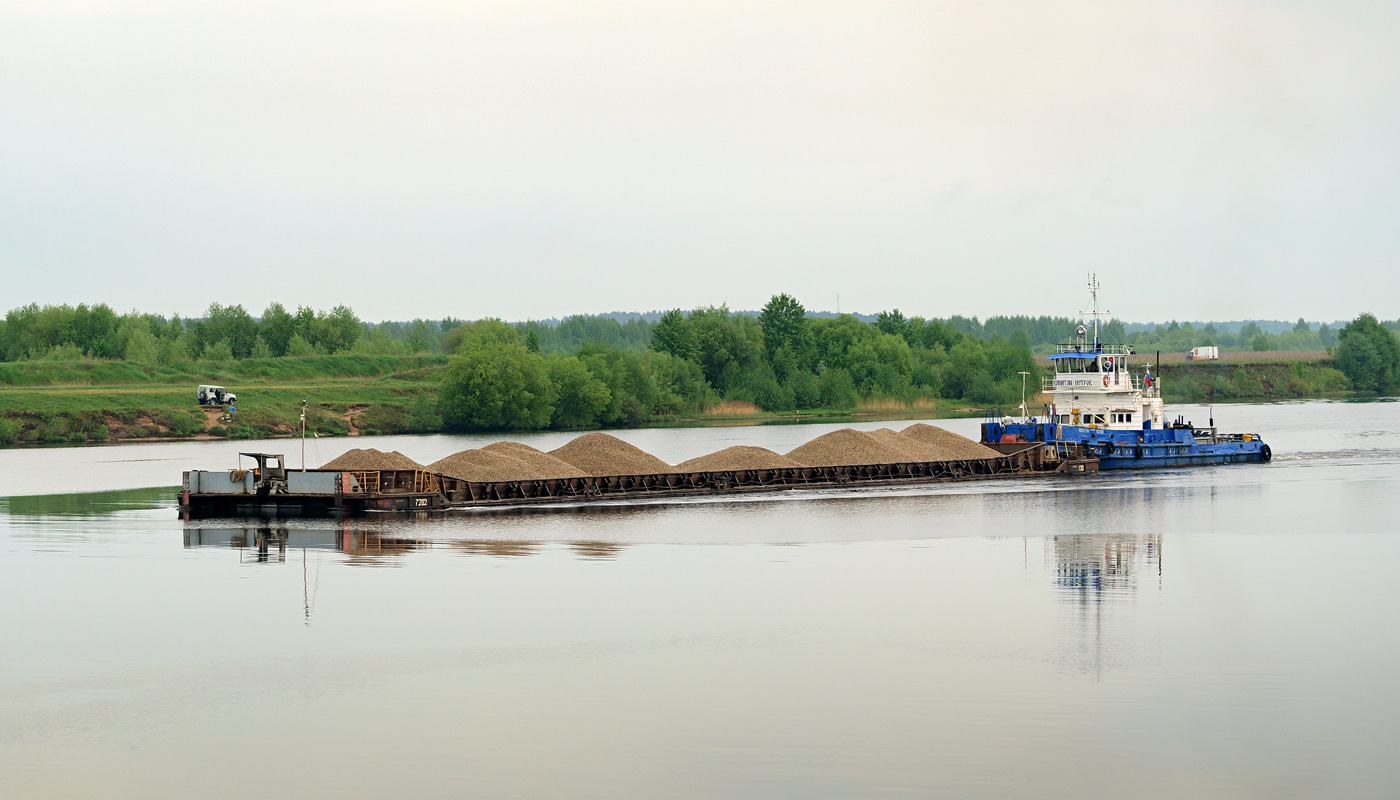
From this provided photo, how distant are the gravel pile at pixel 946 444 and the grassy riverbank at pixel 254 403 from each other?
5094cm

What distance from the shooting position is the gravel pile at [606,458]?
45906 millimetres

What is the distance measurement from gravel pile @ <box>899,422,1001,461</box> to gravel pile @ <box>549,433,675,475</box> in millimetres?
12094

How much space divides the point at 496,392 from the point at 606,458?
52.5 meters

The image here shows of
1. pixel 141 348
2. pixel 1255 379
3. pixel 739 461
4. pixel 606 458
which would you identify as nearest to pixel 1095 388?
pixel 739 461

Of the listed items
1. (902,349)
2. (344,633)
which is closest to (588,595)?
(344,633)

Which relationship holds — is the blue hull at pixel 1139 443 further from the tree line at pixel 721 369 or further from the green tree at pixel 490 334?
the green tree at pixel 490 334

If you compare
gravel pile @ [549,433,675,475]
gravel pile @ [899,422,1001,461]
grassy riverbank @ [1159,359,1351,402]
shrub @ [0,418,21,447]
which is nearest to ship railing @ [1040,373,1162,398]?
gravel pile @ [899,422,1001,461]

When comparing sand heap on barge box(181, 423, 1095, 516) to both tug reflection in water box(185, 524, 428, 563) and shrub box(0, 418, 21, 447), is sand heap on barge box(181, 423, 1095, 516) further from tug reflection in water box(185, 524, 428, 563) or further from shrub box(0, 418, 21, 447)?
shrub box(0, 418, 21, 447)

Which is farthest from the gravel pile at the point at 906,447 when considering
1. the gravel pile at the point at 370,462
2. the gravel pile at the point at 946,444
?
the gravel pile at the point at 370,462

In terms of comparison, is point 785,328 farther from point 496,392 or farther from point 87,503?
point 87,503

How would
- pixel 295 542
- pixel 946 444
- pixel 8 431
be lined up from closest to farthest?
1. pixel 295 542
2. pixel 946 444
3. pixel 8 431

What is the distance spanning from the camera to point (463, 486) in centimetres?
4134

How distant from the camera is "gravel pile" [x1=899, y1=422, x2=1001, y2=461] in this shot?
53188 millimetres

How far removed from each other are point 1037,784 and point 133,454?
70716mm
